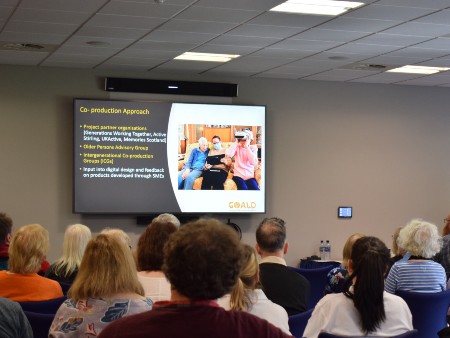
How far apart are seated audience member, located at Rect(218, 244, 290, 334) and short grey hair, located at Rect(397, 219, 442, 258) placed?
2134 mm

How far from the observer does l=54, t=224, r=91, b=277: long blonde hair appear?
5375 millimetres

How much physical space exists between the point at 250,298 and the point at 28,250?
1.66 metres

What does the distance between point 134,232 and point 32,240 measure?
197 inches

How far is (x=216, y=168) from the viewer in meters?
9.50

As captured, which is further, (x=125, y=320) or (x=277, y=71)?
(x=277, y=71)

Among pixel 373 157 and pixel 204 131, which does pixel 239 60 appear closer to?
pixel 204 131

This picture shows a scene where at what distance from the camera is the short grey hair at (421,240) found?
534 centimetres

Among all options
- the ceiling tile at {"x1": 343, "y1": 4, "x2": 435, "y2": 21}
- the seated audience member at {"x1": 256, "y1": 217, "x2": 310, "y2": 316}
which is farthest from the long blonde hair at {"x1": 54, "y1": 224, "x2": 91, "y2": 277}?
the ceiling tile at {"x1": 343, "y1": 4, "x2": 435, "y2": 21}

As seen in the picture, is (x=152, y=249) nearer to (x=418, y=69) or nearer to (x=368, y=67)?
(x=368, y=67)

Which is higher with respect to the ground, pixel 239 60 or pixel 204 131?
pixel 239 60

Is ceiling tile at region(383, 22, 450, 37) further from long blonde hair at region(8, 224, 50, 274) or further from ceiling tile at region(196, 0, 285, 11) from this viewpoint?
long blonde hair at region(8, 224, 50, 274)

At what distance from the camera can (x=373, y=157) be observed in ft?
34.7

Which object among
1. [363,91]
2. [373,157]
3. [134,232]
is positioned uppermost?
[363,91]

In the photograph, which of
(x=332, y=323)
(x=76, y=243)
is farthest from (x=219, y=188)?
(x=332, y=323)
